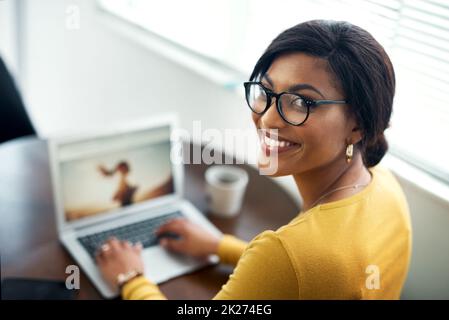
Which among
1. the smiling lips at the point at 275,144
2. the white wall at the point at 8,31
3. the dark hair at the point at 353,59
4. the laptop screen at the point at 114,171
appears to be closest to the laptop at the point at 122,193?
the laptop screen at the point at 114,171

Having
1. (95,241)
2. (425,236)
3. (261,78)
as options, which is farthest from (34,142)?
(425,236)

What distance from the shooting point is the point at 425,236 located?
904 millimetres

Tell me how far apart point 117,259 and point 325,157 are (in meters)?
0.46

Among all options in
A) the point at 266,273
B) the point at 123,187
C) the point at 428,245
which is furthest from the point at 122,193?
the point at 428,245

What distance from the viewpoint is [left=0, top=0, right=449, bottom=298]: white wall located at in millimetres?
1505

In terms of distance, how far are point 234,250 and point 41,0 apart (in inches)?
59.7

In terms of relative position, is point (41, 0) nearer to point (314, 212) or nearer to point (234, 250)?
point (234, 250)

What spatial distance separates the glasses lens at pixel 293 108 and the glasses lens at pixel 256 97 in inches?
1.4

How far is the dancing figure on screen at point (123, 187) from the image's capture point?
105 cm

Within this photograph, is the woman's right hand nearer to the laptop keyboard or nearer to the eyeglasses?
the laptop keyboard

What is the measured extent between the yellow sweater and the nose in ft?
0.44

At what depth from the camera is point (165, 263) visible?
0.96 meters

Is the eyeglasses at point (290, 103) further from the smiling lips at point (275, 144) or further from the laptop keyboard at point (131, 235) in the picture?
the laptop keyboard at point (131, 235)

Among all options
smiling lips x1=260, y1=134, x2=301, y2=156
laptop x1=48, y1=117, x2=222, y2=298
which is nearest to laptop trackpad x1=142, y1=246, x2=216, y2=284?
laptop x1=48, y1=117, x2=222, y2=298
